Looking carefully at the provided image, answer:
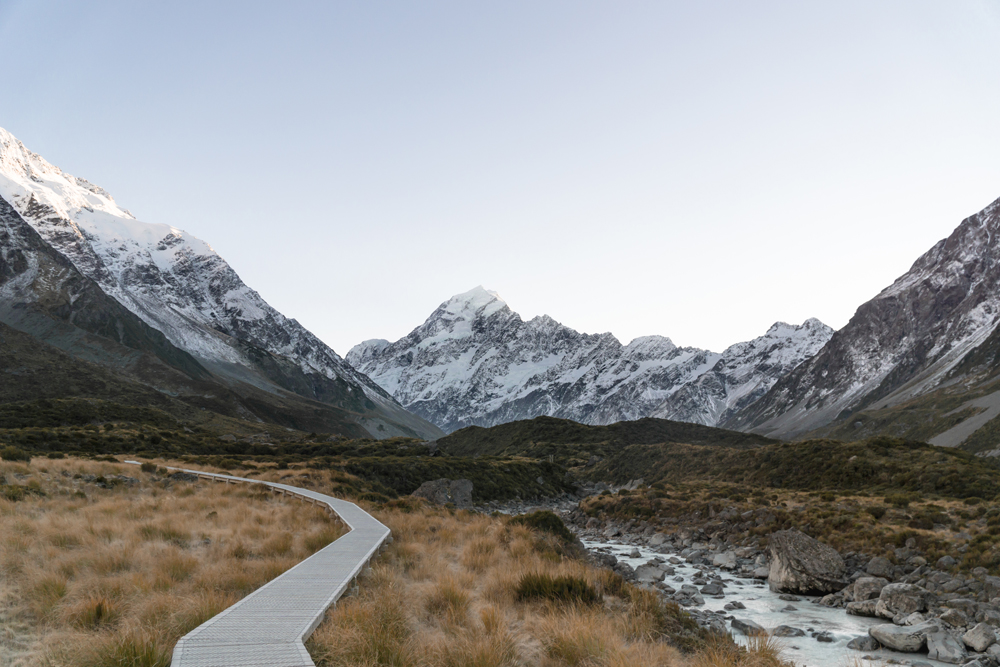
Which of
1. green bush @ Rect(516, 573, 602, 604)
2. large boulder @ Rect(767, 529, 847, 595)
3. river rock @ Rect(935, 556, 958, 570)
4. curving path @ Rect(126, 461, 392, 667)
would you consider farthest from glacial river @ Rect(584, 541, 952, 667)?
curving path @ Rect(126, 461, 392, 667)

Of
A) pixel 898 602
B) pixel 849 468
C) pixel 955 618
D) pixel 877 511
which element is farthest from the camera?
pixel 849 468

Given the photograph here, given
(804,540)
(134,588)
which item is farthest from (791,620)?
(134,588)

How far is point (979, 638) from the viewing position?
12.6 m

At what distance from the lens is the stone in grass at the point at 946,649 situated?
12.0 m

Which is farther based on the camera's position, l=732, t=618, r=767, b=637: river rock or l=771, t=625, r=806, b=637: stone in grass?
l=771, t=625, r=806, b=637: stone in grass

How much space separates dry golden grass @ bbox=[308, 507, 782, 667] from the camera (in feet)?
21.0

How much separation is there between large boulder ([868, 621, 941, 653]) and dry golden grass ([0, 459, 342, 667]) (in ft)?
44.6

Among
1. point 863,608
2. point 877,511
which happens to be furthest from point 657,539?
point 863,608

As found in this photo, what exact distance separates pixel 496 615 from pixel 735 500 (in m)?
32.6

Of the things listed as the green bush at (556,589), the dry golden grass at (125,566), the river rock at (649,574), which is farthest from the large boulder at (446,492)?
the green bush at (556,589)

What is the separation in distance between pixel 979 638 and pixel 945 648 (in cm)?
109

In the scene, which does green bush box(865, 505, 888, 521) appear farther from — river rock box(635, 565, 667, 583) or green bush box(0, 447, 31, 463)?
green bush box(0, 447, 31, 463)

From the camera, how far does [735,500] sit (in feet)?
117

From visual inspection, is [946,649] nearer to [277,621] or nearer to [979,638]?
[979,638]
